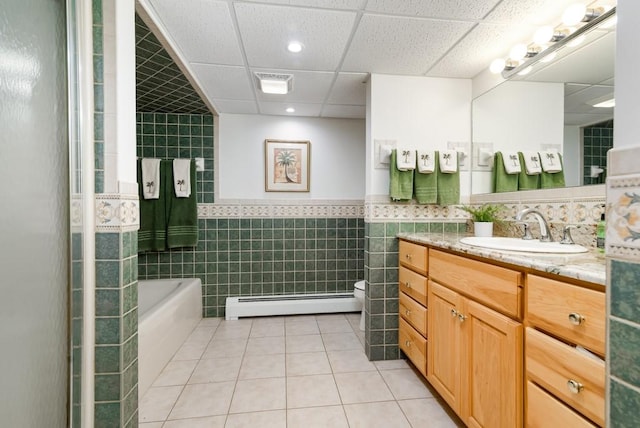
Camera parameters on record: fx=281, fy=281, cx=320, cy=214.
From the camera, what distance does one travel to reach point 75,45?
3.36 ft

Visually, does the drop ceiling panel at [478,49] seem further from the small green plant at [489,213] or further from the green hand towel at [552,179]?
the small green plant at [489,213]

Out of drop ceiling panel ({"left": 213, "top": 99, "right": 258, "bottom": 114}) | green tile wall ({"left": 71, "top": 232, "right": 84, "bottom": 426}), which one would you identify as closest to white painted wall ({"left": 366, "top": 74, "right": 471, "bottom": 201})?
drop ceiling panel ({"left": 213, "top": 99, "right": 258, "bottom": 114})

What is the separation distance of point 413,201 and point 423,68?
897 millimetres

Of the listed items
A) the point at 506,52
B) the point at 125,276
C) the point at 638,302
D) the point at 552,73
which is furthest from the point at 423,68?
the point at 125,276

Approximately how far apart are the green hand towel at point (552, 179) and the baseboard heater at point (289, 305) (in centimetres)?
184

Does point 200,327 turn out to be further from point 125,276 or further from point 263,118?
point 263,118

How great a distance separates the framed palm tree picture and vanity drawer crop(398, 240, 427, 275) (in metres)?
1.38

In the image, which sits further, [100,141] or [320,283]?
[320,283]

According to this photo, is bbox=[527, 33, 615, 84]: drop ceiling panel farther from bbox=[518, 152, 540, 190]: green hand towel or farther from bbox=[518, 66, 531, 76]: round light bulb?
bbox=[518, 152, 540, 190]: green hand towel

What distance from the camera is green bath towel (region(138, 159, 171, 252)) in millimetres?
2625

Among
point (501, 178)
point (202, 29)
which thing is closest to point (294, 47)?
point (202, 29)

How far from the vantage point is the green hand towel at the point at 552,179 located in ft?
4.80

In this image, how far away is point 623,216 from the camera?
20.4 inches

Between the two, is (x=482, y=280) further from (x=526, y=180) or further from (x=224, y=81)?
(x=224, y=81)
